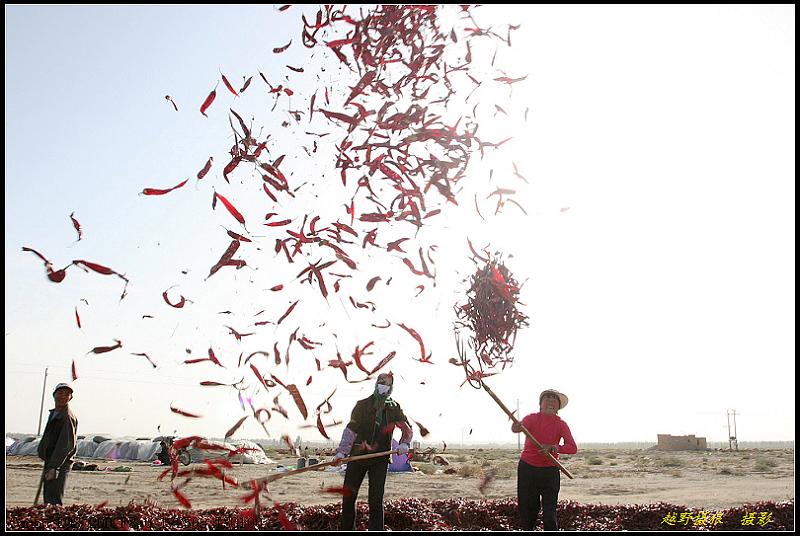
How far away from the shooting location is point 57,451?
680cm

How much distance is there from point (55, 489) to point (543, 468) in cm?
563

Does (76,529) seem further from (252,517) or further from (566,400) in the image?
(566,400)

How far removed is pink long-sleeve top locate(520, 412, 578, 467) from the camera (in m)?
5.93

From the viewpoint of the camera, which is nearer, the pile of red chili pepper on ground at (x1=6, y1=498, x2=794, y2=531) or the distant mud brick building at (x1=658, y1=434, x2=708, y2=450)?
the pile of red chili pepper on ground at (x1=6, y1=498, x2=794, y2=531)

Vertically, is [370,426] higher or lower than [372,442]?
higher

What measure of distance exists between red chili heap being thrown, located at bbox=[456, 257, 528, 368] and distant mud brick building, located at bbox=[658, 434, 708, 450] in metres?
58.6

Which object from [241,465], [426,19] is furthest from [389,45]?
[241,465]

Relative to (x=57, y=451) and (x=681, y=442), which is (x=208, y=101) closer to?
(x=57, y=451)

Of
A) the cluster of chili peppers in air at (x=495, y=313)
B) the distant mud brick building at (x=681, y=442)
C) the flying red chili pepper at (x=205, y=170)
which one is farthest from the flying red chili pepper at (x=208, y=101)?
the distant mud brick building at (x=681, y=442)

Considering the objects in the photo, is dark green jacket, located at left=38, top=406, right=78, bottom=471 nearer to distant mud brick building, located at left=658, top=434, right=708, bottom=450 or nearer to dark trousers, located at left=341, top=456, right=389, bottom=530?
dark trousers, located at left=341, top=456, right=389, bottom=530

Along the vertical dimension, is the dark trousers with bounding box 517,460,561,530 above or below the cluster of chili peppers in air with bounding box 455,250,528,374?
below

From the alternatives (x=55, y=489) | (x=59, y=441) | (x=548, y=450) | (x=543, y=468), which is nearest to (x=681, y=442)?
(x=543, y=468)

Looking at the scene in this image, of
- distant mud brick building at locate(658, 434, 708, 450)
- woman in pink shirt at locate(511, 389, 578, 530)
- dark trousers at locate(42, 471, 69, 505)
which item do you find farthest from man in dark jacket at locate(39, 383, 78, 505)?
distant mud brick building at locate(658, 434, 708, 450)

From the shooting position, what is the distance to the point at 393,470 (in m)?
19.6
